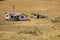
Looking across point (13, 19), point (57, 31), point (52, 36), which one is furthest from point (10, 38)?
point (13, 19)

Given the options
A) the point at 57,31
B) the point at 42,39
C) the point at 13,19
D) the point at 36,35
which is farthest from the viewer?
the point at 13,19

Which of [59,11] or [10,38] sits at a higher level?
[10,38]

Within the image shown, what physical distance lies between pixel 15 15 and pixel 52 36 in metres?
10.8

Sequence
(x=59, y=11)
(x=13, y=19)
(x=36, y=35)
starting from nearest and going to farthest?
(x=36, y=35), (x=13, y=19), (x=59, y=11)

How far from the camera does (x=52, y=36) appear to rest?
20984 millimetres

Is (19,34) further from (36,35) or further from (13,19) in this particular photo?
(13,19)

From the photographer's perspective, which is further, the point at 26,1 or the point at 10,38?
the point at 26,1

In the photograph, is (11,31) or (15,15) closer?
(11,31)

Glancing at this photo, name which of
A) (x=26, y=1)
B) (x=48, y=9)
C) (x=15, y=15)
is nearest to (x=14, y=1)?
(x=26, y=1)

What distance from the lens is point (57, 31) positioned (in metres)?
23.6

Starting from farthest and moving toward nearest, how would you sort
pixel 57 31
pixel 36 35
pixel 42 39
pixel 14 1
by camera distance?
pixel 14 1 < pixel 57 31 < pixel 36 35 < pixel 42 39

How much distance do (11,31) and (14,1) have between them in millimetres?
23613

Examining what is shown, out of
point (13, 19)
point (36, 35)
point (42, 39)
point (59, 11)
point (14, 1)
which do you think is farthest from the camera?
point (14, 1)

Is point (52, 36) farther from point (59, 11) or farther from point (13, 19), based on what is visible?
point (59, 11)
